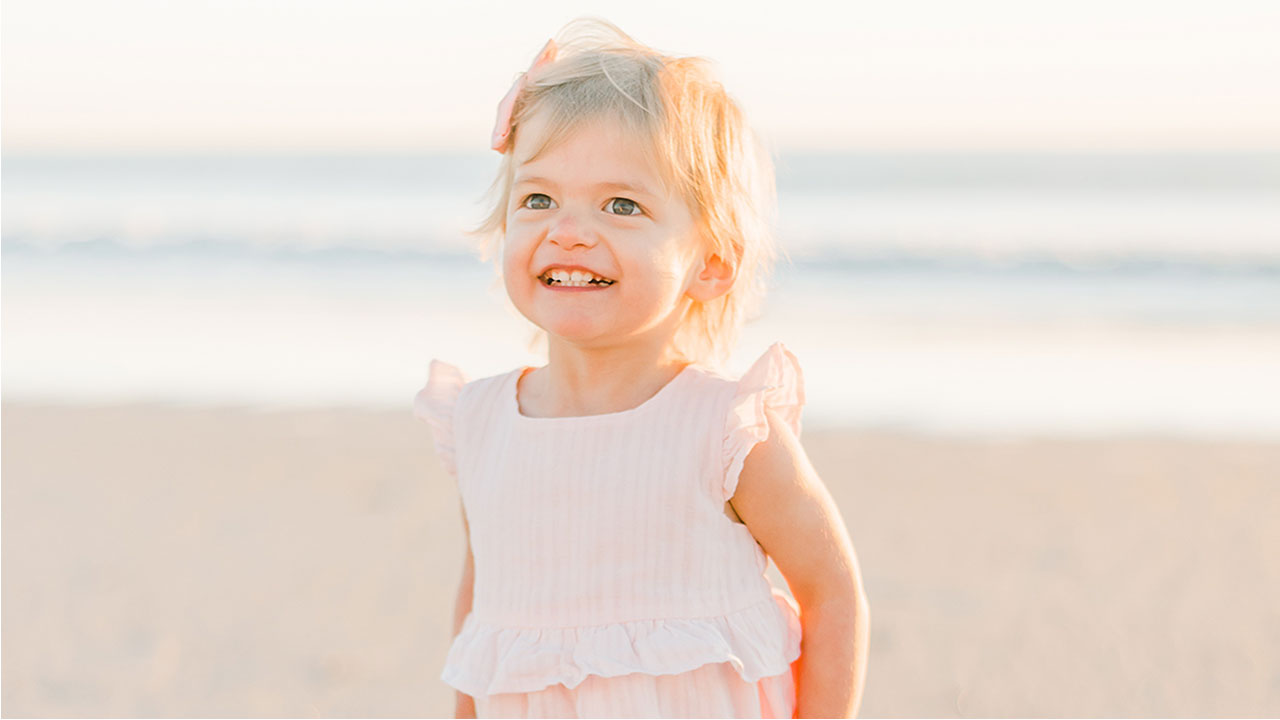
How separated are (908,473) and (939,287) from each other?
6.69 metres

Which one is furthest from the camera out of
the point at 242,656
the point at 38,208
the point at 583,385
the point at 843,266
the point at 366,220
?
the point at 38,208

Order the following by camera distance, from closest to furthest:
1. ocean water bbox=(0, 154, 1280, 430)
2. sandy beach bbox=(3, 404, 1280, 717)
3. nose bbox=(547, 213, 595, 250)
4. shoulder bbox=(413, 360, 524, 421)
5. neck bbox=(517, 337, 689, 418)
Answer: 1. nose bbox=(547, 213, 595, 250)
2. neck bbox=(517, 337, 689, 418)
3. shoulder bbox=(413, 360, 524, 421)
4. sandy beach bbox=(3, 404, 1280, 717)
5. ocean water bbox=(0, 154, 1280, 430)

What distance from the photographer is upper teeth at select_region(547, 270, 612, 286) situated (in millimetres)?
2270

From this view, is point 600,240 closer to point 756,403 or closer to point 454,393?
point 756,403

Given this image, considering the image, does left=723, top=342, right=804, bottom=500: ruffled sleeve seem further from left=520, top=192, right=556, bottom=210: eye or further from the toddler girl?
left=520, top=192, right=556, bottom=210: eye

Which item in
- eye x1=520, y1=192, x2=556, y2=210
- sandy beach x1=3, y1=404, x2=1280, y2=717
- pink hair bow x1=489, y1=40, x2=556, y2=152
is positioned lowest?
sandy beach x1=3, y1=404, x2=1280, y2=717

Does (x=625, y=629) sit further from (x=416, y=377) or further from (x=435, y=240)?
(x=435, y=240)

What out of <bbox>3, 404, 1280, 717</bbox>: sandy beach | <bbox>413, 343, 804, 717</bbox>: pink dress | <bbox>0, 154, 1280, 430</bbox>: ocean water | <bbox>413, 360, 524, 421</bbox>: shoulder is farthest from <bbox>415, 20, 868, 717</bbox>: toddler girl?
<bbox>3, 404, 1280, 717</bbox>: sandy beach

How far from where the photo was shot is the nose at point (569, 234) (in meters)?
2.23

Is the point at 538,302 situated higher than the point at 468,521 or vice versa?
the point at 538,302

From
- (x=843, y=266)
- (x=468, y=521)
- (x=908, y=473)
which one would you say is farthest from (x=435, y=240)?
(x=468, y=521)

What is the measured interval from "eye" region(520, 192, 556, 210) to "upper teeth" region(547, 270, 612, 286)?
0.40 ft

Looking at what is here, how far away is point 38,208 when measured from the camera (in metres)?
19.6

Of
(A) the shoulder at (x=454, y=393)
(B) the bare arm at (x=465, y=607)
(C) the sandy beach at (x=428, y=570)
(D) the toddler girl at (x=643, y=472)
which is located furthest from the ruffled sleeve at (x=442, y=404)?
(C) the sandy beach at (x=428, y=570)
